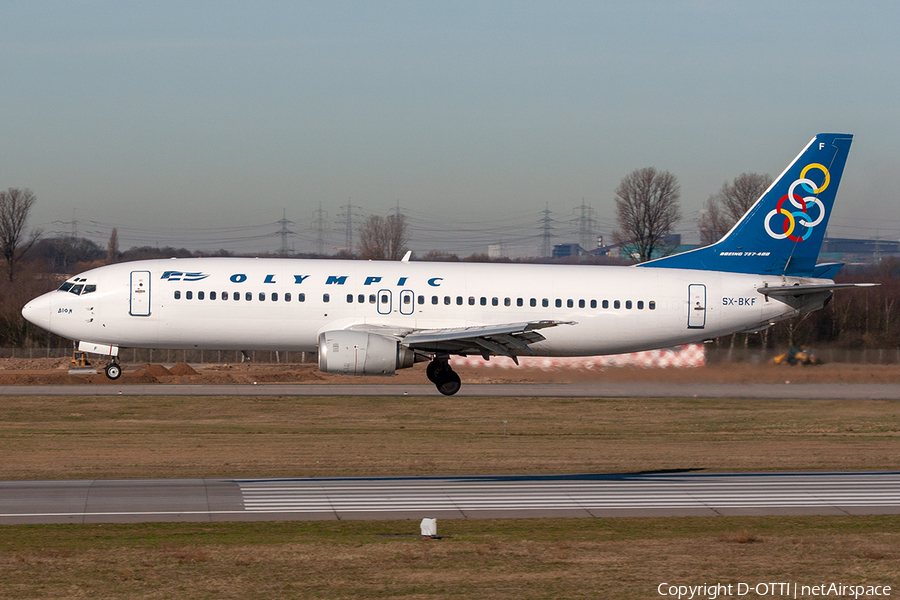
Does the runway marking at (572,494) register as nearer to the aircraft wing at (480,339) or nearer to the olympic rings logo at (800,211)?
the aircraft wing at (480,339)

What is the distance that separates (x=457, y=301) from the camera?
118 ft

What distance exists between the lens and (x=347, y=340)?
33.2 m

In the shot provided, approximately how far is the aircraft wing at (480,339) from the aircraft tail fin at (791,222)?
7.25 m

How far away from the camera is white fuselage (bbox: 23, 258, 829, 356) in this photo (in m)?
35.1

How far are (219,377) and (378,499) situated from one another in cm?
2978

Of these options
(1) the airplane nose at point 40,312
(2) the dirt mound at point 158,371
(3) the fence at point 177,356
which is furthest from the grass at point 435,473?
(3) the fence at point 177,356

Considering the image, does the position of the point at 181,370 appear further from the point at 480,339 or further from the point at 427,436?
the point at 427,436

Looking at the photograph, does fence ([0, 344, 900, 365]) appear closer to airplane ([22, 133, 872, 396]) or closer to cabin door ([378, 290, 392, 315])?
airplane ([22, 133, 872, 396])

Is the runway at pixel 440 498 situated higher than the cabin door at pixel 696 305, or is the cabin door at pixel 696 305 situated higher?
the cabin door at pixel 696 305

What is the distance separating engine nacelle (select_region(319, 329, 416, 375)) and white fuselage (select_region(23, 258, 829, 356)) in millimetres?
1761

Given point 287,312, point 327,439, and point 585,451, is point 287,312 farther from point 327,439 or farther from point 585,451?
point 585,451

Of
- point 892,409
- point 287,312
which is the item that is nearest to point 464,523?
point 287,312

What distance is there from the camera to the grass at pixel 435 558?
13305 mm

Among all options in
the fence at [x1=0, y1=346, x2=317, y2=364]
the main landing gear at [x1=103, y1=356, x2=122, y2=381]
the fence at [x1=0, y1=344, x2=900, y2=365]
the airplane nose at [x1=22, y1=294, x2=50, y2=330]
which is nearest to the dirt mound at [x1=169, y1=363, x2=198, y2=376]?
the fence at [x1=0, y1=344, x2=900, y2=365]
